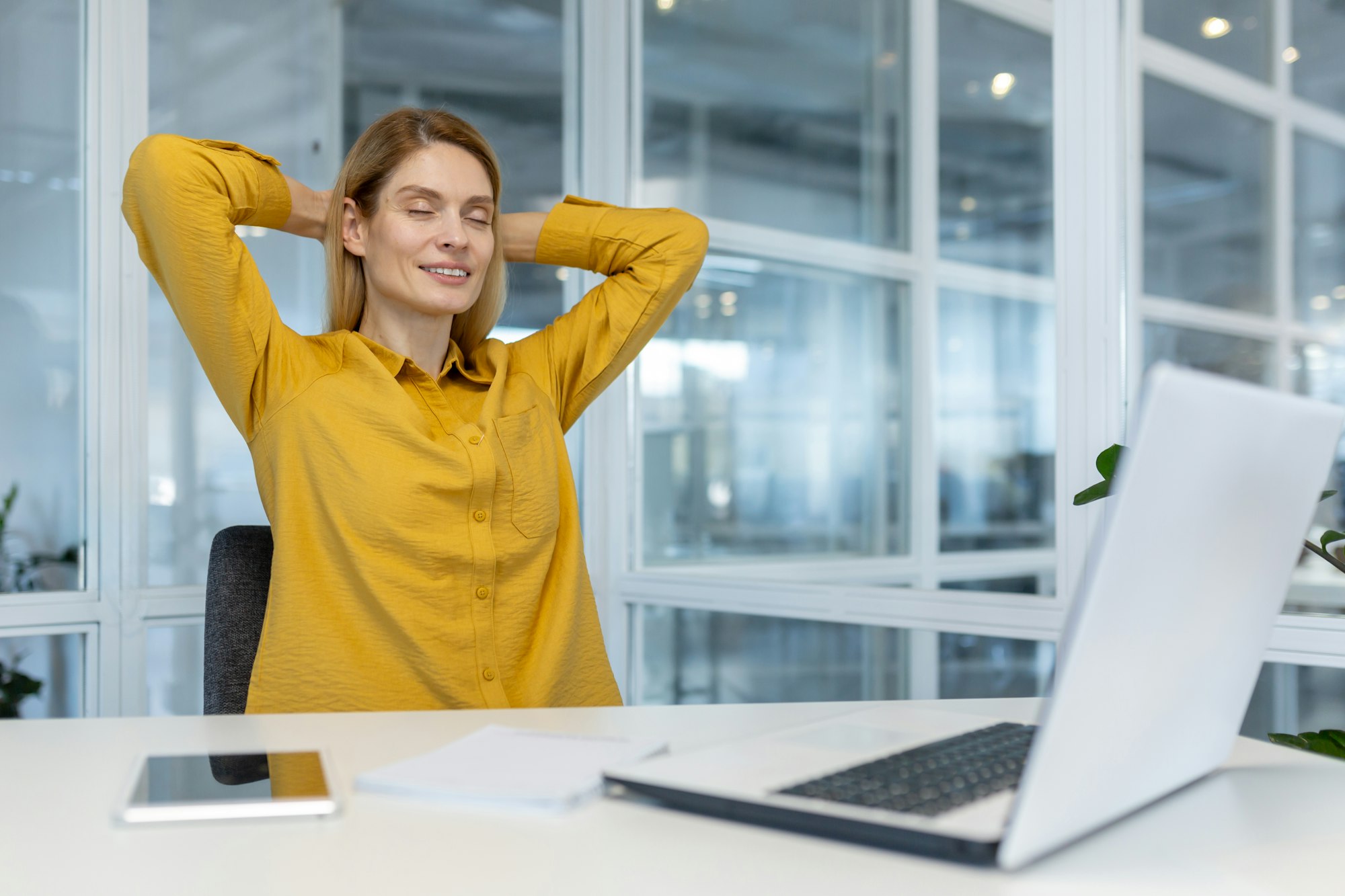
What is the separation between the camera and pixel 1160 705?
67cm

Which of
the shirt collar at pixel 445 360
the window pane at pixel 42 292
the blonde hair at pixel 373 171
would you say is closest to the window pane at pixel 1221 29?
the blonde hair at pixel 373 171

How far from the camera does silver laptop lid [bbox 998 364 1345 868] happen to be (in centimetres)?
55

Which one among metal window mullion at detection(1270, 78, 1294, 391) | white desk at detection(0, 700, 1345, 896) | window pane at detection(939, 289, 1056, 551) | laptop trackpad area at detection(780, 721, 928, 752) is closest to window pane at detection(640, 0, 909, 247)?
window pane at detection(939, 289, 1056, 551)

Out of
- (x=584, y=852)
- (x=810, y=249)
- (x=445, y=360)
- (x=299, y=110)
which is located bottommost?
(x=584, y=852)

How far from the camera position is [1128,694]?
0.61m

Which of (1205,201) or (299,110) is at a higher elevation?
(299,110)

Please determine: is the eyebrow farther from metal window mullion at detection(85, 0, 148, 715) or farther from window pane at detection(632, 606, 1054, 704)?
window pane at detection(632, 606, 1054, 704)

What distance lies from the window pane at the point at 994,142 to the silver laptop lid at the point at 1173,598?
4.96 feet

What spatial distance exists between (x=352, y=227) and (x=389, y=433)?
0.42 meters

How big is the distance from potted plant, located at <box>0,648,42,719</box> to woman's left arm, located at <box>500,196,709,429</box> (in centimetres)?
115

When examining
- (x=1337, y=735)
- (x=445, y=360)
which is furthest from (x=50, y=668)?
(x=1337, y=735)

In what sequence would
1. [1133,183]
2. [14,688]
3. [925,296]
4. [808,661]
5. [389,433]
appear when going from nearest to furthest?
[389,433]
[1133,183]
[14,688]
[925,296]
[808,661]

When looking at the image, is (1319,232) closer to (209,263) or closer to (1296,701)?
(1296,701)

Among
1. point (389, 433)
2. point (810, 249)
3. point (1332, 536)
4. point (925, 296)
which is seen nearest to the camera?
point (1332, 536)
